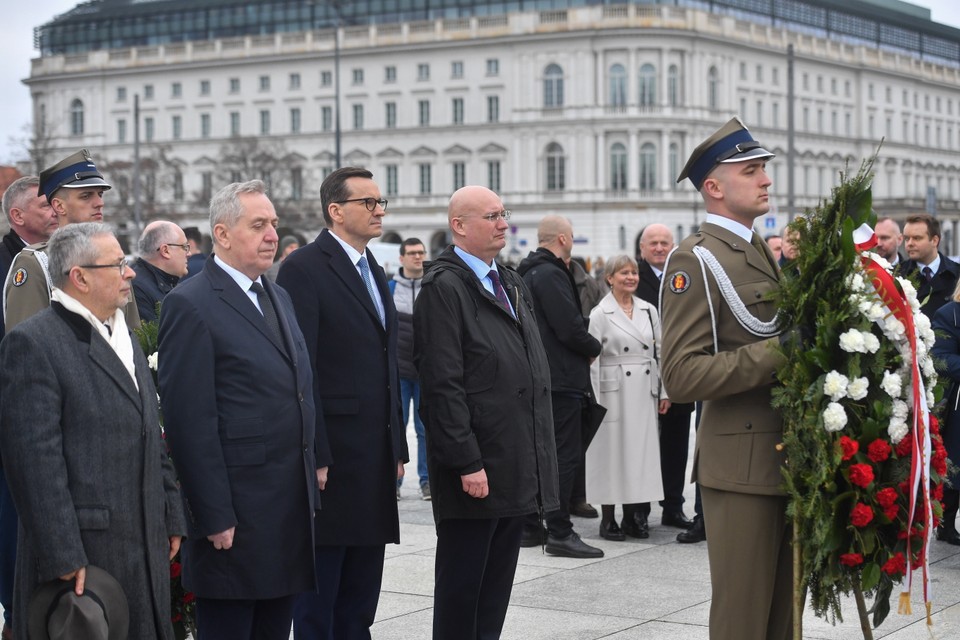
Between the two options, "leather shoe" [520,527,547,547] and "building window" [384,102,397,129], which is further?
"building window" [384,102,397,129]

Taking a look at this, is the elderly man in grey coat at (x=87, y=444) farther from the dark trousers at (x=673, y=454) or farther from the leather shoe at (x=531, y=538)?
the dark trousers at (x=673, y=454)

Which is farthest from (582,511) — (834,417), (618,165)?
(618,165)

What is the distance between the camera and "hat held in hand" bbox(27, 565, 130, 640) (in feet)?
16.7

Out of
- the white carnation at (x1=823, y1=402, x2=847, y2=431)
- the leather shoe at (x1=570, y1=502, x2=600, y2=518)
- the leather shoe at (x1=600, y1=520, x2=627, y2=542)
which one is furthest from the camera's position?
the leather shoe at (x1=570, y1=502, x2=600, y2=518)

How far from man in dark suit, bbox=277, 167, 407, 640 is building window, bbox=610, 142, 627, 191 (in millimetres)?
86493

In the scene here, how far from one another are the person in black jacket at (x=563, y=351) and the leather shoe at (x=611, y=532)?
60 cm

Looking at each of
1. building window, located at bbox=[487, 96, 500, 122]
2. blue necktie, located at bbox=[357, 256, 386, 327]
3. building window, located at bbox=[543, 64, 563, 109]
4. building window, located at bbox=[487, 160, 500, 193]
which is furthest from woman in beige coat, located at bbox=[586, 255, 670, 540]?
building window, located at bbox=[487, 96, 500, 122]

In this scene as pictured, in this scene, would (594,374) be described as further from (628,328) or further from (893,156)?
(893,156)

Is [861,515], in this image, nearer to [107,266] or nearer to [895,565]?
[895,565]

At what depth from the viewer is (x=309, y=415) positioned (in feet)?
19.7

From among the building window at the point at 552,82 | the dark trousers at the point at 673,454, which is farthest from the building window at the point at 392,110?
the dark trousers at the point at 673,454

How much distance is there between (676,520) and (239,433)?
6207 millimetres

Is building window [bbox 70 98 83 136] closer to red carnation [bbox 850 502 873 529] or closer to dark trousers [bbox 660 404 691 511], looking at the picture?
dark trousers [bbox 660 404 691 511]

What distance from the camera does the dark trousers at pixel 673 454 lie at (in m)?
11.4
